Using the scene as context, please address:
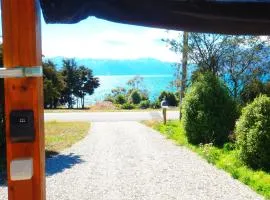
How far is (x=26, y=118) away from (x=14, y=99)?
0.12 metres

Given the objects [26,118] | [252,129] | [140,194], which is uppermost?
[26,118]

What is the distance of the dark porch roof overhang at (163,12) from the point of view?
7.43ft

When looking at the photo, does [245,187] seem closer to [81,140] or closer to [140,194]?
[140,194]

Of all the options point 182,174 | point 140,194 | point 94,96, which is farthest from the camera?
point 94,96

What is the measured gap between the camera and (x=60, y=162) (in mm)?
9062

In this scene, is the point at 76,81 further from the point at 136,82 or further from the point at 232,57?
the point at 232,57

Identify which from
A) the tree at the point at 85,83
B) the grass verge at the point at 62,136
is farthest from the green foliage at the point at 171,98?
the grass verge at the point at 62,136

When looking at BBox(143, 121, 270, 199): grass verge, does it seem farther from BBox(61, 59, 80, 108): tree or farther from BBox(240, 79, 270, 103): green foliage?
BBox(61, 59, 80, 108): tree

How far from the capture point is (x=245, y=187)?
21.9 feet

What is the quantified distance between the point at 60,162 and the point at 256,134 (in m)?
3.93

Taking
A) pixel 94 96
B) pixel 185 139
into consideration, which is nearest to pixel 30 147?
pixel 185 139

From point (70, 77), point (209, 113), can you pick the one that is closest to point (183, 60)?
point (209, 113)

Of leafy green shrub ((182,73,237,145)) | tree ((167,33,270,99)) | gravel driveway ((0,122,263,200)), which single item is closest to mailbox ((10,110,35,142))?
gravel driveway ((0,122,263,200))

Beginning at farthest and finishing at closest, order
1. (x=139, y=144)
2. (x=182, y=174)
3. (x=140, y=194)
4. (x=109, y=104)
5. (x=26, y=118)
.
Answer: (x=109, y=104) → (x=139, y=144) → (x=182, y=174) → (x=140, y=194) → (x=26, y=118)
